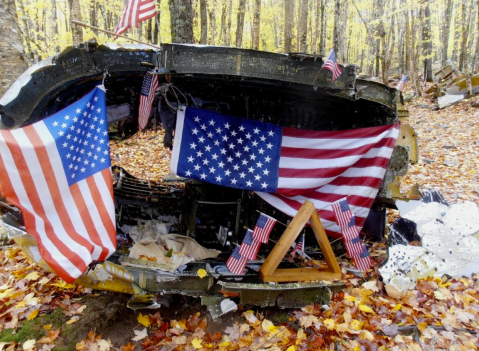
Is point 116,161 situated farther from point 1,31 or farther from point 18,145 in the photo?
point 18,145

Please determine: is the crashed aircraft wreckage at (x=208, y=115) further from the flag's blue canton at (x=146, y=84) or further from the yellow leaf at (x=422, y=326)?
the yellow leaf at (x=422, y=326)

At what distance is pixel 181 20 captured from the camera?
8.09 meters

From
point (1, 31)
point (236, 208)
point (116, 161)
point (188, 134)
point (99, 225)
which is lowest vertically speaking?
point (116, 161)

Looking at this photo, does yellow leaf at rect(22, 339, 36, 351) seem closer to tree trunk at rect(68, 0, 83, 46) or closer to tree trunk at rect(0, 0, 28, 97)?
tree trunk at rect(0, 0, 28, 97)

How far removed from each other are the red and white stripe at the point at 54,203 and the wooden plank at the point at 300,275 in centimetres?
257

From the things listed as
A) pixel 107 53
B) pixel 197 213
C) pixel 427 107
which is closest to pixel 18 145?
pixel 107 53

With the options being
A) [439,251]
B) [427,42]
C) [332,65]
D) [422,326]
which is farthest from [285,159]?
[427,42]

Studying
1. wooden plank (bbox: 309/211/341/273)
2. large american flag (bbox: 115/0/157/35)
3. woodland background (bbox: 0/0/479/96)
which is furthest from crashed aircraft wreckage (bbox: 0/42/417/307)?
woodland background (bbox: 0/0/479/96)

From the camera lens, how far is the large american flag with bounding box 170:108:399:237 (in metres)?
5.85

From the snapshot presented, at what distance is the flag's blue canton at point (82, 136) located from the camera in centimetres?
397

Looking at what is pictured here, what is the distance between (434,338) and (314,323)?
4.94ft

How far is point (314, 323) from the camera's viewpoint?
4.62 meters

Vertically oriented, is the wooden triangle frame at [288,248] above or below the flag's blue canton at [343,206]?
below

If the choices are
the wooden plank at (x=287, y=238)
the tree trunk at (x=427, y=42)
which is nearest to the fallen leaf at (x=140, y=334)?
the wooden plank at (x=287, y=238)
